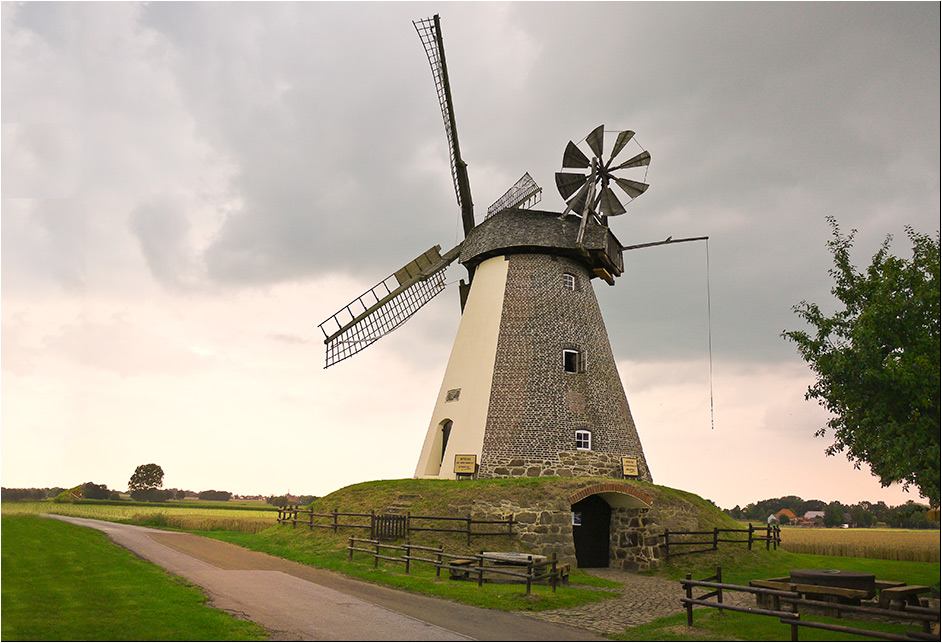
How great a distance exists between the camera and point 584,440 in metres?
23.0

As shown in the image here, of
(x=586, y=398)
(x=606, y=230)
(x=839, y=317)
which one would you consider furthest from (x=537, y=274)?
(x=839, y=317)

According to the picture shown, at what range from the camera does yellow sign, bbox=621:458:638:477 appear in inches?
914

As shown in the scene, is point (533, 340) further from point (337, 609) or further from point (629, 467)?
point (337, 609)

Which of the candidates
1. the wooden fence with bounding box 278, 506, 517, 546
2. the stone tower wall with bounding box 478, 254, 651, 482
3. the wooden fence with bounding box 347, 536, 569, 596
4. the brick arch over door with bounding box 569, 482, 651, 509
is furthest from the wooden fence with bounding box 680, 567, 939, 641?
the stone tower wall with bounding box 478, 254, 651, 482

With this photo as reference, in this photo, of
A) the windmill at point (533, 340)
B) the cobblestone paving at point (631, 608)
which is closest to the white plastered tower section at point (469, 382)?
the windmill at point (533, 340)

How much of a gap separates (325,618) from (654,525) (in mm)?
13085

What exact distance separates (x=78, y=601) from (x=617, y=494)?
51.6 feet

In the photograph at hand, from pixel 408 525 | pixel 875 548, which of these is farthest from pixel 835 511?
pixel 408 525

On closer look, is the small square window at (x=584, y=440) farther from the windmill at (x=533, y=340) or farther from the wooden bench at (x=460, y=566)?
the wooden bench at (x=460, y=566)

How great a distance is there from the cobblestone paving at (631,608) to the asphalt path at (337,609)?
2.39ft

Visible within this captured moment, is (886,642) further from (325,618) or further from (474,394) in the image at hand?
(474,394)

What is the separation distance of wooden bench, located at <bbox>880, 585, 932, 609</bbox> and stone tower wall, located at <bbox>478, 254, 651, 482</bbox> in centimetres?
1057

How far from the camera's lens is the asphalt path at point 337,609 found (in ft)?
34.2

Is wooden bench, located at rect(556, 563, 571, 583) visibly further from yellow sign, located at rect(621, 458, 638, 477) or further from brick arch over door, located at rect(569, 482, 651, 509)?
yellow sign, located at rect(621, 458, 638, 477)
